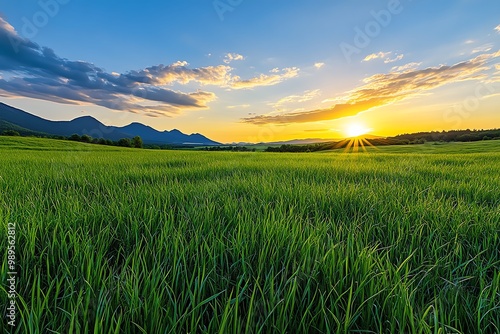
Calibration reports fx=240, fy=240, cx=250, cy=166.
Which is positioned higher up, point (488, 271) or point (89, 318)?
point (89, 318)

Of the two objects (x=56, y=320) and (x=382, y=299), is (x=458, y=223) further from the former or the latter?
(x=56, y=320)

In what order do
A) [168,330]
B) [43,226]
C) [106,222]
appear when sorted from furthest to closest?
1. [106,222]
2. [43,226]
3. [168,330]

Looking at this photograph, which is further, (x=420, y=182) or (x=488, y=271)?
(x=420, y=182)

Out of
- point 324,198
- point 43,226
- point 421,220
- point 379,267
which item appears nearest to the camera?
point 379,267

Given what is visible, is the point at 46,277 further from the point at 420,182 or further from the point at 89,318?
the point at 420,182

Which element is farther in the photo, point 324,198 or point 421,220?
point 324,198

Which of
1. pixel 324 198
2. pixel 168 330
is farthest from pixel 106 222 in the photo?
pixel 324 198

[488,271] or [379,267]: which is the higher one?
[379,267]

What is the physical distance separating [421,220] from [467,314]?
1.08m

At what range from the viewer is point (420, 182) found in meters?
3.56

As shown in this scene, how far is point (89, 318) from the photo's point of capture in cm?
74

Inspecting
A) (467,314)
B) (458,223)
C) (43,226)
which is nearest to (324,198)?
(458,223)

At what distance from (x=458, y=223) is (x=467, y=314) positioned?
1.09 meters

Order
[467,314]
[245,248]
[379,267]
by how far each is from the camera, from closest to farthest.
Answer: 1. [467,314]
2. [379,267]
3. [245,248]
